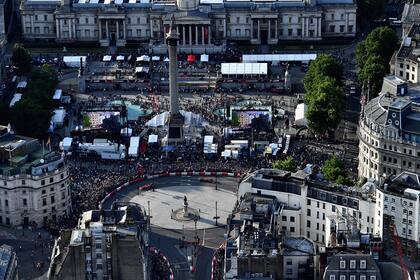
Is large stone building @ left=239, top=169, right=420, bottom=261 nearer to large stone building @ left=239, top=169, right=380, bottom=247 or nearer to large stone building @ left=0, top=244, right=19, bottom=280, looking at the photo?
large stone building @ left=239, top=169, right=380, bottom=247

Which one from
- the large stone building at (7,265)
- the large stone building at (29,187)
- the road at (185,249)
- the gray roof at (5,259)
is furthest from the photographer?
the large stone building at (29,187)

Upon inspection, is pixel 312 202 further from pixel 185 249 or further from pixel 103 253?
pixel 103 253

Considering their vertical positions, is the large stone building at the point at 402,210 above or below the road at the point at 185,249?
above

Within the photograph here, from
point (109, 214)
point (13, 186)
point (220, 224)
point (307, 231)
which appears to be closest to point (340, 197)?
point (307, 231)

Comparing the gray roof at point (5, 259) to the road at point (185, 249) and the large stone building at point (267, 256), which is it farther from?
the large stone building at point (267, 256)

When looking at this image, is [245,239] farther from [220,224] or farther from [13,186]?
[13,186]

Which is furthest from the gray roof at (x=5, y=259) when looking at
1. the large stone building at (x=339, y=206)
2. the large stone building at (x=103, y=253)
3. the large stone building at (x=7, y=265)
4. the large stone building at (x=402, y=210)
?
the large stone building at (x=402, y=210)
